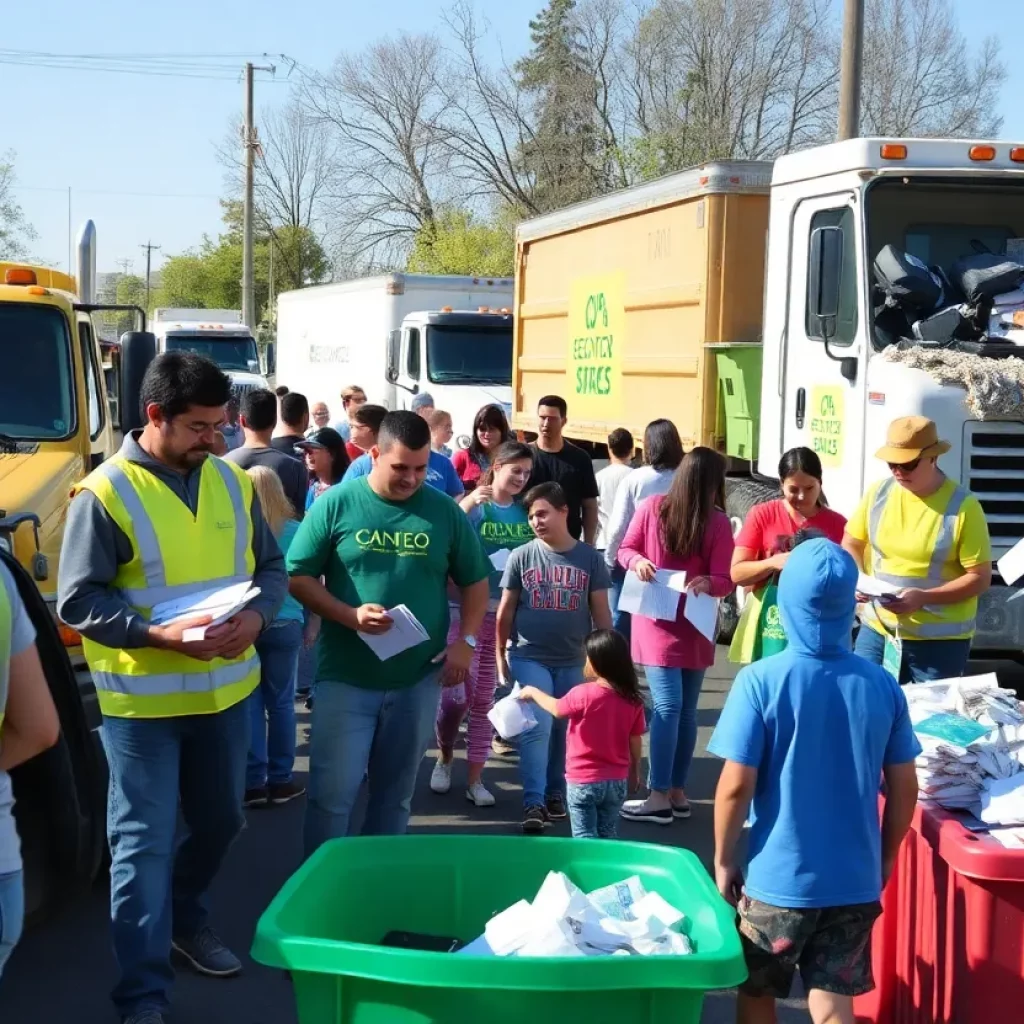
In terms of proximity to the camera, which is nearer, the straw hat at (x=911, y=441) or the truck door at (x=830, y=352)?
the straw hat at (x=911, y=441)

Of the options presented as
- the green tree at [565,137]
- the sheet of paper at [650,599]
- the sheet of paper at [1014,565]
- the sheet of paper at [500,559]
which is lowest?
the sheet of paper at [650,599]

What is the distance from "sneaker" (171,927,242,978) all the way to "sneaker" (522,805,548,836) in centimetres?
179

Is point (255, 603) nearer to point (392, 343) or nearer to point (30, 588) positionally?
point (30, 588)

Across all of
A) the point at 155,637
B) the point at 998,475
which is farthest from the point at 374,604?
the point at 998,475

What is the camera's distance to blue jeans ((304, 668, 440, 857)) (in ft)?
16.6

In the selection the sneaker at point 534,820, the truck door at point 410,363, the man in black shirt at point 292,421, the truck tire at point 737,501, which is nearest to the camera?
→ the sneaker at point 534,820

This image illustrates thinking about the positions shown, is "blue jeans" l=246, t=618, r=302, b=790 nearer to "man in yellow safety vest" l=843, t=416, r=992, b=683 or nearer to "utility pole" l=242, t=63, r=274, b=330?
"man in yellow safety vest" l=843, t=416, r=992, b=683

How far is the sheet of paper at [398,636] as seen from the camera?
4973 mm

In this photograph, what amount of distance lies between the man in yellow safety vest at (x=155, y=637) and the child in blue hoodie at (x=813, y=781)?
162 centimetres

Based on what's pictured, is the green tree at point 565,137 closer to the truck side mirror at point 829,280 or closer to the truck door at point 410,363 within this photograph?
the truck door at point 410,363

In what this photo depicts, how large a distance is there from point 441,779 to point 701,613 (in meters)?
1.63

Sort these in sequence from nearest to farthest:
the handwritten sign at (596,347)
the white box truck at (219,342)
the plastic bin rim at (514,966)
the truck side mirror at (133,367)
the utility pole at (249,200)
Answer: the plastic bin rim at (514,966) → the truck side mirror at (133,367) → the handwritten sign at (596,347) → the white box truck at (219,342) → the utility pole at (249,200)

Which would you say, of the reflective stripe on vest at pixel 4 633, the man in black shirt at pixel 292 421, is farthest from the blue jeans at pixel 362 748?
the man in black shirt at pixel 292 421

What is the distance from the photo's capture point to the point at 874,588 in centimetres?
620
